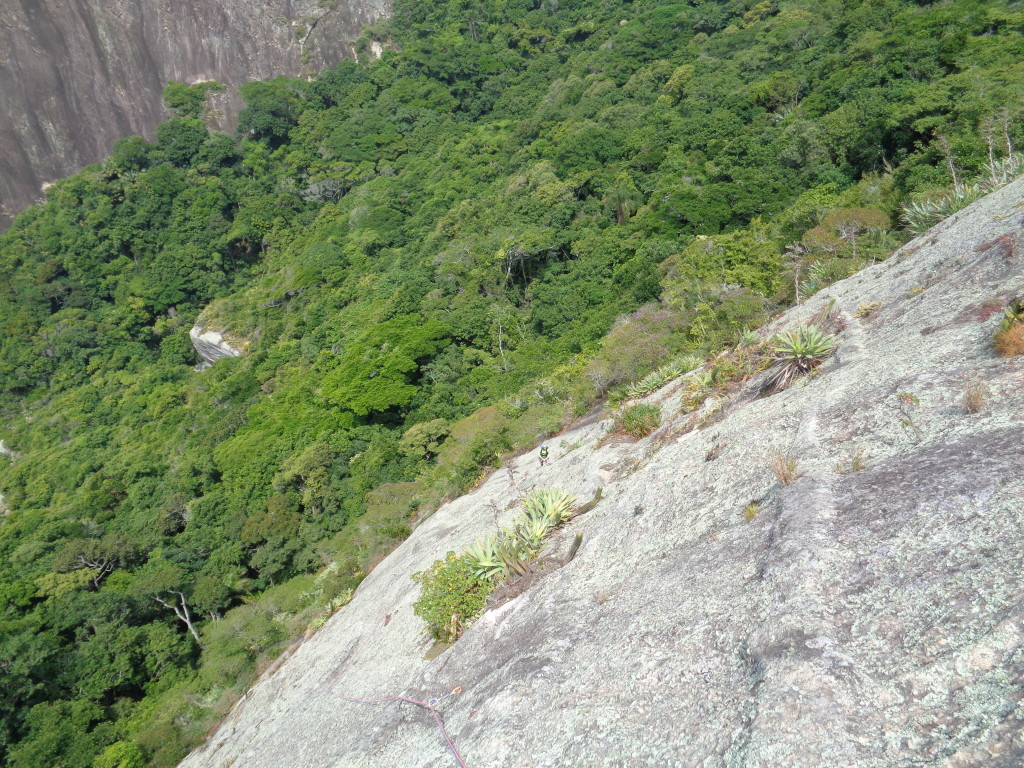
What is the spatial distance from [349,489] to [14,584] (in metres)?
20.3

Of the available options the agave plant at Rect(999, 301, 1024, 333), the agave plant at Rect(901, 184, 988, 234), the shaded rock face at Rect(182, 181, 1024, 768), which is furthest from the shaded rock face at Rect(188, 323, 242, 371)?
the agave plant at Rect(999, 301, 1024, 333)

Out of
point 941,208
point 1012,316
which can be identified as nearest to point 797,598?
point 1012,316

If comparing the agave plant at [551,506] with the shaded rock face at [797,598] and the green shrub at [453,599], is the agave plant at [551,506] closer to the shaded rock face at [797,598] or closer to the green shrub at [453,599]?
the shaded rock face at [797,598]

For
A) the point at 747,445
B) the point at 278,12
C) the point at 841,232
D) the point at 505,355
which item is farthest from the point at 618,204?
the point at 278,12

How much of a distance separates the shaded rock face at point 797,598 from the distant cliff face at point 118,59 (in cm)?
9555


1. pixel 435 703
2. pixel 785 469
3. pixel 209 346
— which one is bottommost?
pixel 435 703

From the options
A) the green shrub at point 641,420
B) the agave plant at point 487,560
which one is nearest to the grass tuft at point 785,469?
the agave plant at point 487,560

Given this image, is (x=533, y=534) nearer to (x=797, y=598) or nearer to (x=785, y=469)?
(x=785, y=469)

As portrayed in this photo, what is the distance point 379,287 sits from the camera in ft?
152

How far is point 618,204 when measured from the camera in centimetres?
4122

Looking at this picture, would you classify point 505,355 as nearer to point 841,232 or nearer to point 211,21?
point 841,232

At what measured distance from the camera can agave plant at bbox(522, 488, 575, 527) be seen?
960 centimetres

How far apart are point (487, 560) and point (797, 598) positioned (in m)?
5.21

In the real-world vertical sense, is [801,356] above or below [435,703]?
above
